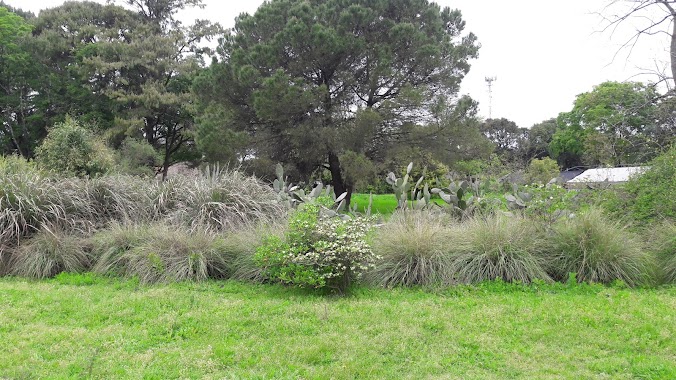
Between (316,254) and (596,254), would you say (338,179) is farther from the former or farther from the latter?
(316,254)

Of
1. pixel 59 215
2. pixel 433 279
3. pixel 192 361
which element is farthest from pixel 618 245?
pixel 59 215

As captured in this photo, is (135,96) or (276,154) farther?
(135,96)

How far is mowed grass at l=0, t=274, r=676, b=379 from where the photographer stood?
298 centimetres

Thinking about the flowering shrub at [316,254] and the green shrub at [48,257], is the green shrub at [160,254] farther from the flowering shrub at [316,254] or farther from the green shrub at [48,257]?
the flowering shrub at [316,254]

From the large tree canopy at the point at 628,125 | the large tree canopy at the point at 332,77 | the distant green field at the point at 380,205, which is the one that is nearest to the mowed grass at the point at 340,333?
the large tree canopy at the point at 628,125

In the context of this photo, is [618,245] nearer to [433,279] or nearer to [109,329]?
[433,279]

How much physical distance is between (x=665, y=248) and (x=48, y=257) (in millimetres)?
7928

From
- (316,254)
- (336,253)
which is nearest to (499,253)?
(336,253)

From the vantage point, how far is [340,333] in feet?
11.8

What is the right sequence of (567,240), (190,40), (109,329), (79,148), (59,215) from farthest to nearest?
(190,40)
(79,148)
(59,215)
(567,240)
(109,329)

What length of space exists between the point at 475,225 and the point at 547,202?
1.13m

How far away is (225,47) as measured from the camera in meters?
16.6

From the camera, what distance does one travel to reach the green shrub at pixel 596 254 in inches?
207

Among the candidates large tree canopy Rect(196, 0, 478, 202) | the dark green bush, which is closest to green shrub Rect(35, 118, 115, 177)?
large tree canopy Rect(196, 0, 478, 202)
